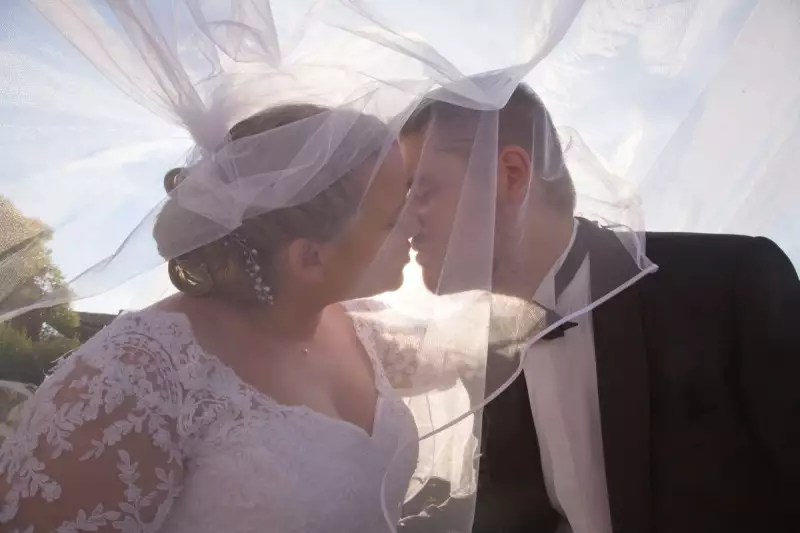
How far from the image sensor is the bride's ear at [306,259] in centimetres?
81

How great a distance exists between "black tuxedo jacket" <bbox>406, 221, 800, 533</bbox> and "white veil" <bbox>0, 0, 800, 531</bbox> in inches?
9.1

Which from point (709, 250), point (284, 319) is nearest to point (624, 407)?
point (709, 250)

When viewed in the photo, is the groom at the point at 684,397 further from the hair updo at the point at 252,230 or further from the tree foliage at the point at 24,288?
the tree foliage at the point at 24,288

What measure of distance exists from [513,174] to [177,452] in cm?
50

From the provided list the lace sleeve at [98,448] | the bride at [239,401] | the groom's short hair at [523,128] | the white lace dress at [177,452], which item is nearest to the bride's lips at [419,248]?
the bride at [239,401]

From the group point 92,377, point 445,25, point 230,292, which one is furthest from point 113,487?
point 445,25

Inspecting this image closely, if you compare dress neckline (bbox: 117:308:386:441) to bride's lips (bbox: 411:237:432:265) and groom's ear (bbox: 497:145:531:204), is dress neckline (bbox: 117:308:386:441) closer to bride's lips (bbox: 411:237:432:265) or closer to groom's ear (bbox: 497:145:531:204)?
bride's lips (bbox: 411:237:432:265)

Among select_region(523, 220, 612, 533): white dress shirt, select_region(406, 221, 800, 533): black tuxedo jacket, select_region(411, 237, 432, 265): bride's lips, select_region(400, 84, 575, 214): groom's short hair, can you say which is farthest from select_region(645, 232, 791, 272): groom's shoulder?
select_region(411, 237, 432, 265): bride's lips

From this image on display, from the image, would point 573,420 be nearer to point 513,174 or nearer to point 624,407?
point 624,407

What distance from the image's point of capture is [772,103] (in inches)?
31.4

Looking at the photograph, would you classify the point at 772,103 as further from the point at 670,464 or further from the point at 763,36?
the point at 670,464

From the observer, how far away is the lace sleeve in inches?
25.8

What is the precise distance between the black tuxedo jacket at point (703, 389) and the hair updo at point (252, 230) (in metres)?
0.47

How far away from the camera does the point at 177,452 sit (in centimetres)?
74
